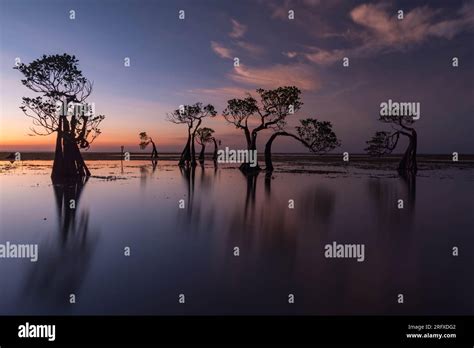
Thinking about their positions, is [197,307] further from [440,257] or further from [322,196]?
[322,196]

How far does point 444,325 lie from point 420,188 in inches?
744

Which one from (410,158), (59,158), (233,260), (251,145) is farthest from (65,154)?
(410,158)

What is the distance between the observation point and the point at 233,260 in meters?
8.12

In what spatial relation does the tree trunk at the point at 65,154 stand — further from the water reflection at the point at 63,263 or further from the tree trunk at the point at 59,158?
the water reflection at the point at 63,263

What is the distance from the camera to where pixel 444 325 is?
596 cm

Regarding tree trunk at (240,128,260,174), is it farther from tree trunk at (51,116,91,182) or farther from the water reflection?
the water reflection

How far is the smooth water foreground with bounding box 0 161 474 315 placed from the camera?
20.5 ft

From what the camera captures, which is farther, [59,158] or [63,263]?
[59,158]

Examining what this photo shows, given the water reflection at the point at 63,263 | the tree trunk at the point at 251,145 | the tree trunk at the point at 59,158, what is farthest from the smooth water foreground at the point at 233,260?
the tree trunk at the point at 251,145

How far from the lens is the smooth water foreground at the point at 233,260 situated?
6246mm

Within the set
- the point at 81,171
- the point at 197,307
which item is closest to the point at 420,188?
the point at 197,307

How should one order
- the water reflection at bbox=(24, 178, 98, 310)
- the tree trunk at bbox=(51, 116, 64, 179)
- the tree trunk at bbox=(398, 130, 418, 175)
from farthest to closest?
the tree trunk at bbox=(398, 130, 418, 175) → the tree trunk at bbox=(51, 116, 64, 179) → the water reflection at bbox=(24, 178, 98, 310)

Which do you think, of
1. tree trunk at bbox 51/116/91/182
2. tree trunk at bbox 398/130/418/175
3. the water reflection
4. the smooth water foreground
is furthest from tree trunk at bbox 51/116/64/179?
tree trunk at bbox 398/130/418/175

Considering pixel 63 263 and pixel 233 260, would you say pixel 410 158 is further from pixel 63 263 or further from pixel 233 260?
pixel 63 263
